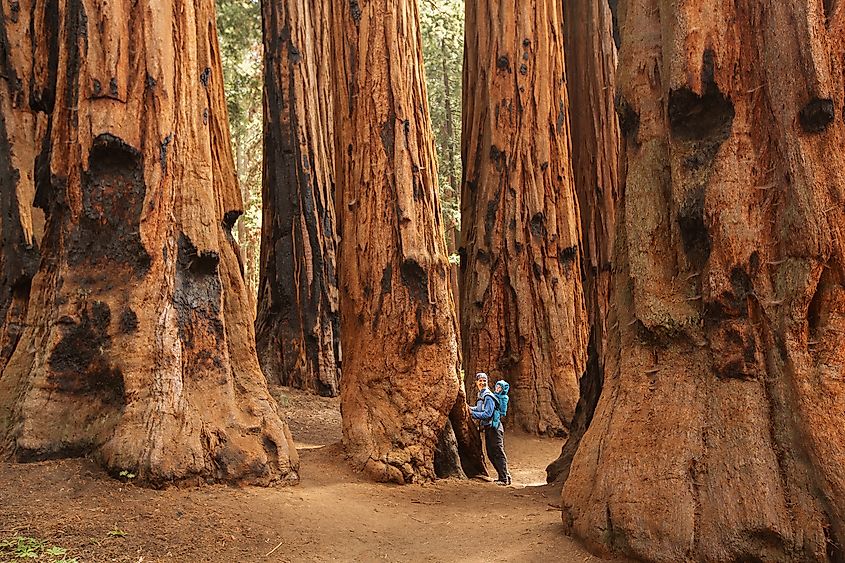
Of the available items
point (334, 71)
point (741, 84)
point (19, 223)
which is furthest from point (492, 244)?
point (741, 84)

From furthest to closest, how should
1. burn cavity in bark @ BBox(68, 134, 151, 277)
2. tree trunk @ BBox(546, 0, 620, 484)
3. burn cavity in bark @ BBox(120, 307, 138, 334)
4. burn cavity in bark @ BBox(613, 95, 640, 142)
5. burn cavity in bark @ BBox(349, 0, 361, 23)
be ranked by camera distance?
tree trunk @ BBox(546, 0, 620, 484)
burn cavity in bark @ BBox(349, 0, 361, 23)
burn cavity in bark @ BBox(68, 134, 151, 277)
burn cavity in bark @ BBox(120, 307, 138, 334)
burn cavity in bark @ BBox(613, 95, 640, 142)

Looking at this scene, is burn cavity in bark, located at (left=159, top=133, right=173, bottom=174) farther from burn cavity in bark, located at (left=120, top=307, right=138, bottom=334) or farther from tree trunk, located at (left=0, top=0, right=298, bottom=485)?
burn cavity in bark, located at (left=120, top=307, right=138, bottom=334)

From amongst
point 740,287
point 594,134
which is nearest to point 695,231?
point 740,287

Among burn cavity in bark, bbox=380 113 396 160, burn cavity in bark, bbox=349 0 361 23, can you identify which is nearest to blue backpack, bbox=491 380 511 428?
burn cavity in bark, bbox=380 113 396 160

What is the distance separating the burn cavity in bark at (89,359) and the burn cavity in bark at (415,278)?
2548mm

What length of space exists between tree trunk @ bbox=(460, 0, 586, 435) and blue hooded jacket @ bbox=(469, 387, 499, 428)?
1.76 metres

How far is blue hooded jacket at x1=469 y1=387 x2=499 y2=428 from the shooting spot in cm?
771

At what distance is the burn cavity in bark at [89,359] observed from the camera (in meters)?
4.73

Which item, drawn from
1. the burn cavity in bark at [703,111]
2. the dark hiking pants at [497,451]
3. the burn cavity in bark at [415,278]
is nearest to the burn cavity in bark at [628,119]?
the burn cavity in bark at [703,111]

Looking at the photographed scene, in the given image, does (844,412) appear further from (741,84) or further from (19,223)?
(19,223)

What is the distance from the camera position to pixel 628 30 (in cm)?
451

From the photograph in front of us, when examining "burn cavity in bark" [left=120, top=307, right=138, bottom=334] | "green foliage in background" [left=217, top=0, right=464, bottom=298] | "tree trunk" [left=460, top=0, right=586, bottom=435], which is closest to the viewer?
"burn cavity in bark" [left=120, top=307, right=138, bottom=334]

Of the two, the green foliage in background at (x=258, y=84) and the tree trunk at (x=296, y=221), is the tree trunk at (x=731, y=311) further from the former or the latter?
the green foliage in background at (x=258, y=84)

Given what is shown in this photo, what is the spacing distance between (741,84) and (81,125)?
3.90m
